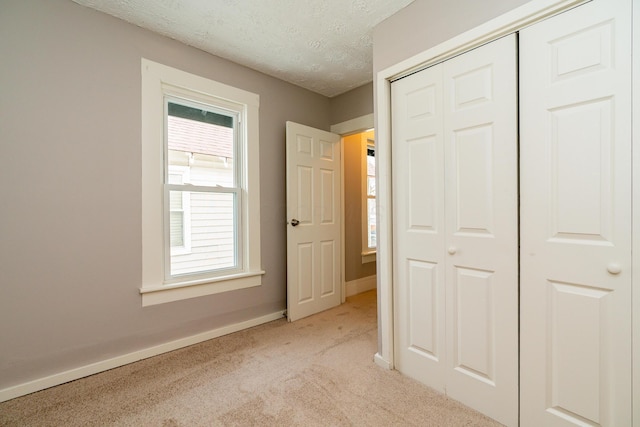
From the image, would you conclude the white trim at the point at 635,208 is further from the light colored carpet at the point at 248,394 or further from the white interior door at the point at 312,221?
the white interior door at the point at 312,221

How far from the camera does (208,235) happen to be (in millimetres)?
2633

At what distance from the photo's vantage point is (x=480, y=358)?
5.16ft

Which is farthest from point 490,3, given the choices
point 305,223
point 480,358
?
point 305,223

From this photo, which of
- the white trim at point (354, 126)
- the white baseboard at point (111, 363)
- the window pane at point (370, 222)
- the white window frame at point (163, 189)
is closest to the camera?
the white baseboard at point (111, 363)

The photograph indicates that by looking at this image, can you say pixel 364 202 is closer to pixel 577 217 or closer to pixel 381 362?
pixel 381 362

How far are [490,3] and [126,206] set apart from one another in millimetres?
2728

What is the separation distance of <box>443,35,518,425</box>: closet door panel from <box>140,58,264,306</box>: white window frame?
1864 millimetres

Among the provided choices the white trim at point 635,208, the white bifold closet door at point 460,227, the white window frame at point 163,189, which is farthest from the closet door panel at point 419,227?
the white window frame at point 163,189

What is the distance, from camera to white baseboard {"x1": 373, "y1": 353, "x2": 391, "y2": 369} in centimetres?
200

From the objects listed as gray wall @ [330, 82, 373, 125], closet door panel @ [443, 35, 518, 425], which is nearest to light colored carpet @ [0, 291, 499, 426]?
closet door panel @ [443, 35, 518, 425]

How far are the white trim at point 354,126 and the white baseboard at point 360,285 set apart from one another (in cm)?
208

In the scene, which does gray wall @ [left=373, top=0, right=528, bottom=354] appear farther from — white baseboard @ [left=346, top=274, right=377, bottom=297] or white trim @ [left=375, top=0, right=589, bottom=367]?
white baseboard @ [left=346, top=274, right=377, bottom=297]

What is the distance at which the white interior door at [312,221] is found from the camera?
3008 mm

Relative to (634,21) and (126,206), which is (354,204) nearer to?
(126,206)
